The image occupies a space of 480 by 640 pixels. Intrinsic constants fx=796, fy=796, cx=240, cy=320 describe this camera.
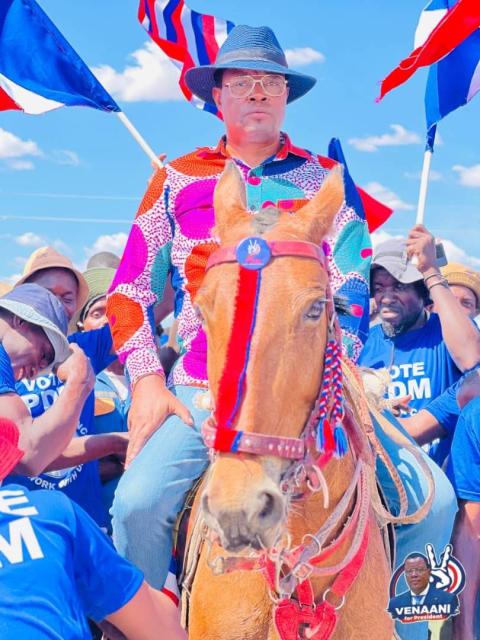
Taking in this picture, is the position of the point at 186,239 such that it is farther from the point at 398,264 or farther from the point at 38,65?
the point at 38,65

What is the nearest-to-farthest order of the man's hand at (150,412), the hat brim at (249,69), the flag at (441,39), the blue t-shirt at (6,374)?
the man's hand at (150,412), the hat brim at (249,69), the blue t-shirt at (6,374), the flag at (441,39)

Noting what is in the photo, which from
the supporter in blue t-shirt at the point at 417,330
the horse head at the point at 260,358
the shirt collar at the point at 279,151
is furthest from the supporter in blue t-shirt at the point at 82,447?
the horse head at the point at 260,358

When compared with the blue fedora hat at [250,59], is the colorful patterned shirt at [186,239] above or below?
below

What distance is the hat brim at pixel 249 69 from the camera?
416 cm

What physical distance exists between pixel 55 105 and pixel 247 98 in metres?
3.22

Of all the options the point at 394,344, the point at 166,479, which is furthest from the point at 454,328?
the point at 166,479

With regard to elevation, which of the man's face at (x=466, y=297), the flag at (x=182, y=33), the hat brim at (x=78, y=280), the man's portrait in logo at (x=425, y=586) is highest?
the flag at (x=182, y=33)

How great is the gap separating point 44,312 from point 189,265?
44.4 inches

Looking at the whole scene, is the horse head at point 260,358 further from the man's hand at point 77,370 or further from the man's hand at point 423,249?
the man's hand at point 423,249

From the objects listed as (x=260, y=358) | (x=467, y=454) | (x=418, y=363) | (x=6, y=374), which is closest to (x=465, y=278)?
(x=418, y=363)

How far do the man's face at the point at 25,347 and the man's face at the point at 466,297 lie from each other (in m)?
4.79

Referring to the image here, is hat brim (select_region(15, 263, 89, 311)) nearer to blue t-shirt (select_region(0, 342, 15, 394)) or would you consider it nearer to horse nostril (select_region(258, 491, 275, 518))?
blue t-shirt (select_region(0, 342, 15, 394))

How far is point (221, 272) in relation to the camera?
9.11 ft

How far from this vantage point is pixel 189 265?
4176mm
